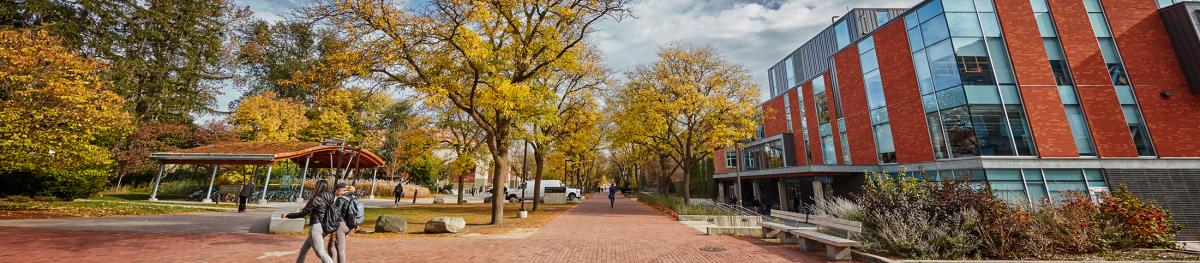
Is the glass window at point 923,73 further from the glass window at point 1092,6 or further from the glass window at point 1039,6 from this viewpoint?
the glass window at point 1092,6

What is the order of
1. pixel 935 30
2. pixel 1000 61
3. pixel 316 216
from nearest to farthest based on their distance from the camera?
pixel 316 216 → pixel 1000 61 → pixel 935 30

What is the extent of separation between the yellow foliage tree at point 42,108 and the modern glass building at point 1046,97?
116 feet

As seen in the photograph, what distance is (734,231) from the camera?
1159 cm

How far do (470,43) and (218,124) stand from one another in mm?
32355

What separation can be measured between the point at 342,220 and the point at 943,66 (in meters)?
26.1

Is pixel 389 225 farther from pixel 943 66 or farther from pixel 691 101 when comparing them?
pixel 943 66

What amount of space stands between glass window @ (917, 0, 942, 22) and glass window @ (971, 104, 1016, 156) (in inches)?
208

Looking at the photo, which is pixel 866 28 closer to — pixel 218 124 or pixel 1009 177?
pixel 1009 177

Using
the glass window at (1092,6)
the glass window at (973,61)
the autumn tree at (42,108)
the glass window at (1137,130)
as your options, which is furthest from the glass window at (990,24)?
the autumn tree at (42,108)

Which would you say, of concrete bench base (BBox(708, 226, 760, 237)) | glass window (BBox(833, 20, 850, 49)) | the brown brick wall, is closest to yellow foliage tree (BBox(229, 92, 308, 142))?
concrete bench base (BBox(708, 226, 760, 237))

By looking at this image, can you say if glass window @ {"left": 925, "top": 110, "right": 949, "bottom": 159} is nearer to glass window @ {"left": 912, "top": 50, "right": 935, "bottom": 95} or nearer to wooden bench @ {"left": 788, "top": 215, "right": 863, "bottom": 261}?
glass window @ {"left": 912, "top": 50, "right": 935, "bottom": 95}

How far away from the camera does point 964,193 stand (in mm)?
8164

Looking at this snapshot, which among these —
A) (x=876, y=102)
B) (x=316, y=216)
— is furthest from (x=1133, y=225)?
(x=876, y=102)

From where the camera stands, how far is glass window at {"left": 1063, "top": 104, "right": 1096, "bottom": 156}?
720 inches
